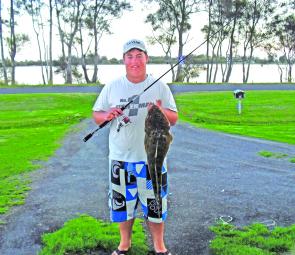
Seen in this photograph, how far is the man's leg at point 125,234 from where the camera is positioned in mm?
4484

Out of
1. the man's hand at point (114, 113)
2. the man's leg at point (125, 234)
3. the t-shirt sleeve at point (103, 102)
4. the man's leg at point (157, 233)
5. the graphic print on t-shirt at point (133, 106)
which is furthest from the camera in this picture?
the man's leg at point (125, 234)

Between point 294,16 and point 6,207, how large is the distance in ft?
157

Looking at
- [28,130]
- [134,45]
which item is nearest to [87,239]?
[134,45]

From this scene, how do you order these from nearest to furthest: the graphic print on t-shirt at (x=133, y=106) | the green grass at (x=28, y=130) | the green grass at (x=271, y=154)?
the graphic print on t-shirt at (x=133, y=106) < the green grass at (x=28, y=130) < the green grass at (x=271, y=154)

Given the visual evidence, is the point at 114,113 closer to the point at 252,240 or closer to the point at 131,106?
the point at 131,106

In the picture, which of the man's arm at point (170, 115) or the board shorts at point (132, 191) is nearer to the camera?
the man's arm at point (170, 115)

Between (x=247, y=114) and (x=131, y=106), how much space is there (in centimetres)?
1358

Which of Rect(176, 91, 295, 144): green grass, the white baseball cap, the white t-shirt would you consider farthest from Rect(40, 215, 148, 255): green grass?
Rect(176, 91, 295, 144): green grass

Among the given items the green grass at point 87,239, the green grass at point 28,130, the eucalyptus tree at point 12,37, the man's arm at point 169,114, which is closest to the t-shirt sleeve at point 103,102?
the man's arm at point 169,114

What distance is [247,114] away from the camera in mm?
16969

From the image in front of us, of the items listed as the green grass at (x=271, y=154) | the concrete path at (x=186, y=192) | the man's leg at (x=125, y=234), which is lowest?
the green grass at (x=271, y=154)

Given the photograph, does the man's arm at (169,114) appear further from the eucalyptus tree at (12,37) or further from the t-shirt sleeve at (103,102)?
the eucalyptus tree at (12,37)

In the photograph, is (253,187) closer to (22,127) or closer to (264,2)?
(22,127)

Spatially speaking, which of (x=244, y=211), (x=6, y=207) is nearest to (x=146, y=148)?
(x=244, y=211)
